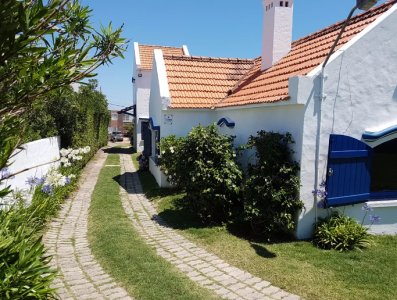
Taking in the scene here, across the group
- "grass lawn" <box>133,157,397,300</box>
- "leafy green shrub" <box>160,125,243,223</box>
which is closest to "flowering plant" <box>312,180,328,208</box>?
"grass lawn" <box>133,157,397,300</box>

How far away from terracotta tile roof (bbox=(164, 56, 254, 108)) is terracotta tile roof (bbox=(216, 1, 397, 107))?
901mm

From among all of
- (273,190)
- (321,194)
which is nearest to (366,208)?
(321,194)

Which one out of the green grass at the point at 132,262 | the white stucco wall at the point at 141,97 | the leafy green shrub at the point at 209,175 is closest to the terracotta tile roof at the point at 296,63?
the leafy green shrub at the point at 209,175

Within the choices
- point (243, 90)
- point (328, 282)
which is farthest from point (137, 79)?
point (328, 282)

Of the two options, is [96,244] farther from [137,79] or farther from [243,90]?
[137,79]

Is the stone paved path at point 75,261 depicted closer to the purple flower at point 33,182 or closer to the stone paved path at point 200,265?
the purple flower at point 33,182

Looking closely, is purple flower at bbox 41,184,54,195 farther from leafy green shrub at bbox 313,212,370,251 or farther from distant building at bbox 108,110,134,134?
distant building at bbox 108,110,134,134

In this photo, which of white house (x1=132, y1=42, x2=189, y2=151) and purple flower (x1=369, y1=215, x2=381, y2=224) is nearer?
purple flower (x1=369, y1=215, x2=381, y2=224)

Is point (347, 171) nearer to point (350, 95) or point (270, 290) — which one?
point (350, 95)

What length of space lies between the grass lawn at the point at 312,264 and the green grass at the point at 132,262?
120cm

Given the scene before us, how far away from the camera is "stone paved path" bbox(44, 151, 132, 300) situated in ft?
16.7

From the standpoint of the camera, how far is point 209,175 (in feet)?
27.3

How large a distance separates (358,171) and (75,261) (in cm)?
629

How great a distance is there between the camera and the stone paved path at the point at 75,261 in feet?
16.7
